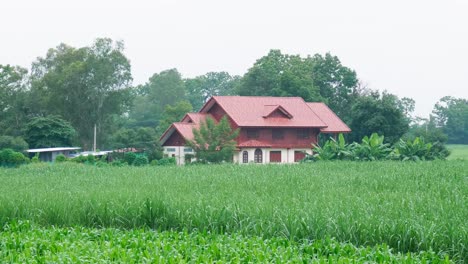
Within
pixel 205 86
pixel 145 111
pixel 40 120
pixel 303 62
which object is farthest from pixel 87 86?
pixel 205 86

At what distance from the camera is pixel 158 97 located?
74.2m

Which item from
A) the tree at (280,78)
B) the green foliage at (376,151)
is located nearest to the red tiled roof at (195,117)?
the tree at (280,78)

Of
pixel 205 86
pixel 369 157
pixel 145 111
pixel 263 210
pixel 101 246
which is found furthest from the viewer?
pixel 205 86

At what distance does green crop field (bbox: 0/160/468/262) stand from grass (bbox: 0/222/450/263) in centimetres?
2

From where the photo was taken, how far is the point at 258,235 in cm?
967

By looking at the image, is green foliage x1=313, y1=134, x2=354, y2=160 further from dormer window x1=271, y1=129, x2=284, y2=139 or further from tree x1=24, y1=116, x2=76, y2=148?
tree x1=24, y1=116, x2=76, y2=148

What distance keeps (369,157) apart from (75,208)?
62.7ft

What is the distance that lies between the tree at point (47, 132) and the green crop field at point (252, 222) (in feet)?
99.5

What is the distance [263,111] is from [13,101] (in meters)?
20.5

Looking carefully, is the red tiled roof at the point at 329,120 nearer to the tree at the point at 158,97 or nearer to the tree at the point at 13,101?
the tree at the point at 13,101

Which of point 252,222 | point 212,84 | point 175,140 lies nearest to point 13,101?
point 175,140

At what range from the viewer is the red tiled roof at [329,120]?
43969 mm

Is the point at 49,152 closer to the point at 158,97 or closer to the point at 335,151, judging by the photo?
the point at 335,151

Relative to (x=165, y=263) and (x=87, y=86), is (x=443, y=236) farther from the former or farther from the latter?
(x=87, y=86)
